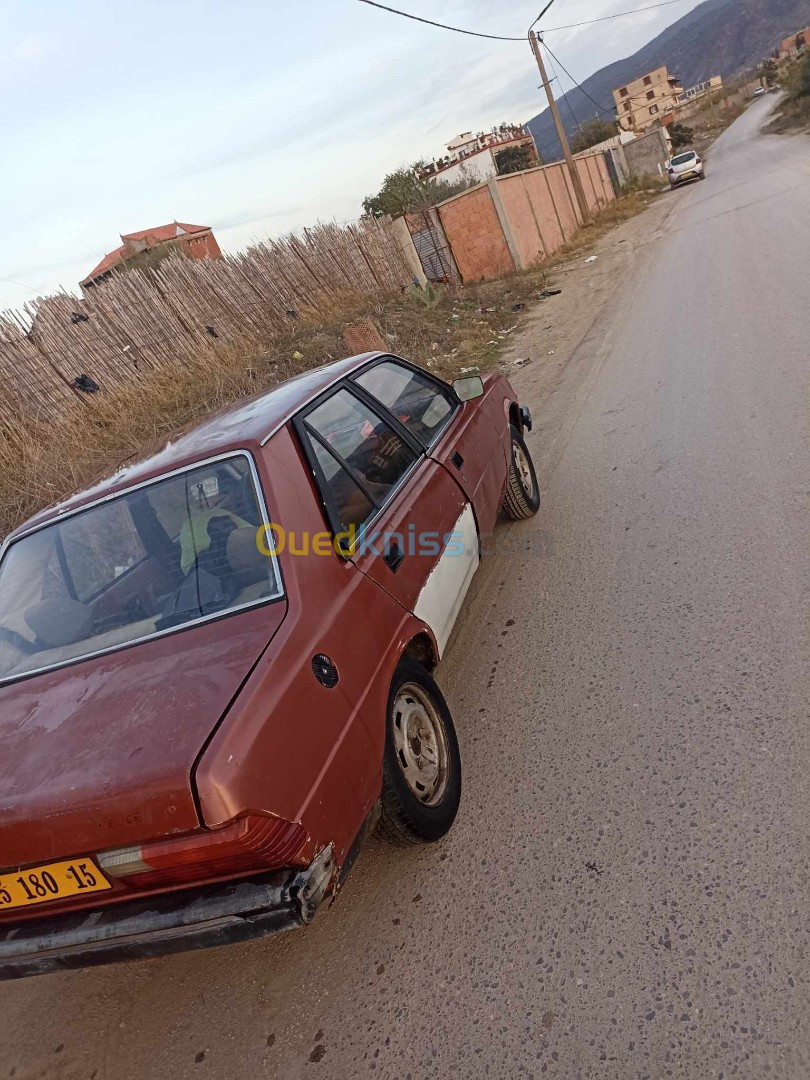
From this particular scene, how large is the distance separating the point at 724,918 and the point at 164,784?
1.57 metres

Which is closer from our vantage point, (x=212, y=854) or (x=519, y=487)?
(x=212, y=854)

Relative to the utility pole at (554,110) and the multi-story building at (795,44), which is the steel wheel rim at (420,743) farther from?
the multi-story building at (795,44)

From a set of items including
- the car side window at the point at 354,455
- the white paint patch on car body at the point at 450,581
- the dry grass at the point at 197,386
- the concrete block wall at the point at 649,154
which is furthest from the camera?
the concrete block wall at the point at 649,154

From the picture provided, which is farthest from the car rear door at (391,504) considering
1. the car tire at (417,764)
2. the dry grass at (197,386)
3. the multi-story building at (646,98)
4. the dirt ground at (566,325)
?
the multi-story building at (646,98)

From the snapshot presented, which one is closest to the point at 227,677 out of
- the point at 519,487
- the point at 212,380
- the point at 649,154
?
the point at 519,487

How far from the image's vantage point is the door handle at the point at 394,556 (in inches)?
112

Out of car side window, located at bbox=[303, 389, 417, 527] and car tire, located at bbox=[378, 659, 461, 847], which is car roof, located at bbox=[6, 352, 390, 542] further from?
car tire, located at bbox=[378, 659, 461, 847]

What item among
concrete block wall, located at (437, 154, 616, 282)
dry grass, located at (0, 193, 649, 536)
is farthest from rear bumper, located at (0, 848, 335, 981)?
concrete block wall, located at (437, 154, 616, 282)

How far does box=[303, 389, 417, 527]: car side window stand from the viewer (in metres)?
2.90

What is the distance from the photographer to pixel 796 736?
2559 mm

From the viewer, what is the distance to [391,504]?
3146 mm

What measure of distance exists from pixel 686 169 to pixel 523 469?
31.7m

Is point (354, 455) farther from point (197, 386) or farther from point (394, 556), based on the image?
point (197, 386)

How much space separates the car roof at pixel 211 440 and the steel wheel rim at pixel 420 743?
1.09 m
